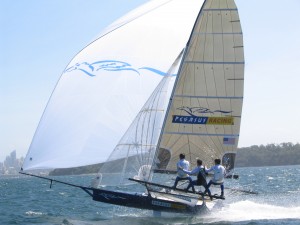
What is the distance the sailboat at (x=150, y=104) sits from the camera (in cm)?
1444

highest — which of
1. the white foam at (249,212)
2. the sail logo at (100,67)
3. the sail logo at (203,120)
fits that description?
the sail logo at (100,67)

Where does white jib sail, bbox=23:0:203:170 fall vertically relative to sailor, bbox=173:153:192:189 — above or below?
above

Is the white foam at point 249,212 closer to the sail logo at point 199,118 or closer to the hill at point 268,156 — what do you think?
the sail logo at point 199,118

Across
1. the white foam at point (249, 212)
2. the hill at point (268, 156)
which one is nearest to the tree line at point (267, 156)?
the hill at point (268, 156)

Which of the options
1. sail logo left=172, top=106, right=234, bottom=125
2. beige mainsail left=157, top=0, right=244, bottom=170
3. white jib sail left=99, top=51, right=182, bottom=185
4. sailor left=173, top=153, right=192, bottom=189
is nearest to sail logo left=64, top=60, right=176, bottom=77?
white jib sail left=99, top=51, right=182, bottom=185

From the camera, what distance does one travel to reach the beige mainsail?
16797 mm

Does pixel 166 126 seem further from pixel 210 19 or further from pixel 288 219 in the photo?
pixel 288 219

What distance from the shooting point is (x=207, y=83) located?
16.9 m

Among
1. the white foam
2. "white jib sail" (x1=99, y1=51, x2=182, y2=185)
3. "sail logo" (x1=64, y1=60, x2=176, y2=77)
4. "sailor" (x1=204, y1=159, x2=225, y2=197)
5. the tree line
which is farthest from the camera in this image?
the tree line

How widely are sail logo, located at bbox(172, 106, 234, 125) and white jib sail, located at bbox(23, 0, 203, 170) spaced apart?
4.94ft

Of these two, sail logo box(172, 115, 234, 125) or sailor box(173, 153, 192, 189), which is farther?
sail logo box(172, 115, 234, 125)

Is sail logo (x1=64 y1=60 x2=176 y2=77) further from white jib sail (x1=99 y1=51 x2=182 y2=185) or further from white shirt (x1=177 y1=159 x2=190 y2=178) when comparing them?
white shirt (x1=177 y1=159 x2=190 y2=178)

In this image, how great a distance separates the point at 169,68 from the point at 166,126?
1746 mm

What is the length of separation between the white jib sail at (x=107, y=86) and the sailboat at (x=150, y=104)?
26mm
